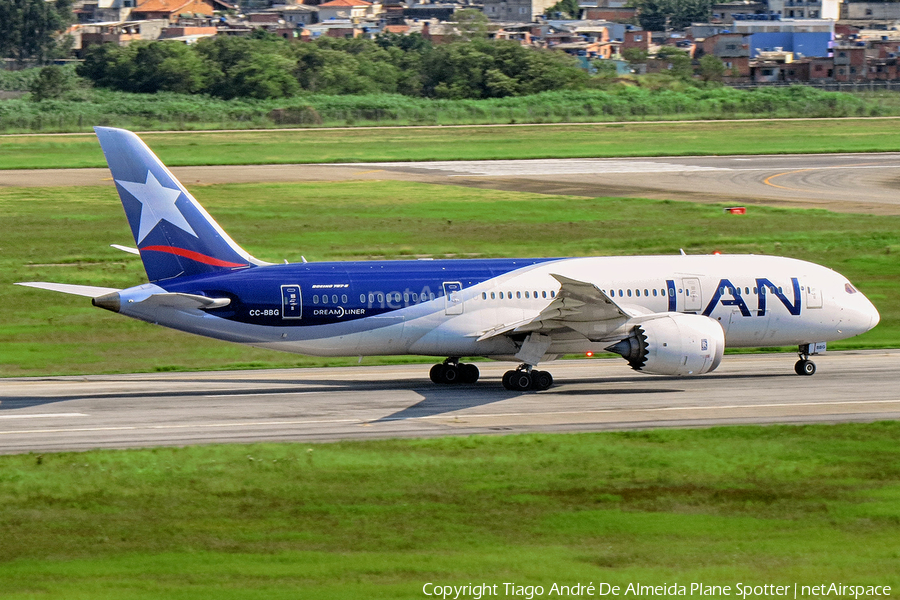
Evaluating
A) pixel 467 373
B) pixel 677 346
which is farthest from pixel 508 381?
pixel 677 346

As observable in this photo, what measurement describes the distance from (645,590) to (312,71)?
160 metres

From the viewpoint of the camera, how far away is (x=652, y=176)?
92750 mm

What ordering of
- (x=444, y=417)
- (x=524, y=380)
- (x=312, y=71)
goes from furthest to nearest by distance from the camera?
(x=312, y=71), (x=524, y=380), (x=444, y=417)

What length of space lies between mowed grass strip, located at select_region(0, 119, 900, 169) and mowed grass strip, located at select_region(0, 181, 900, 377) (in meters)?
19.6

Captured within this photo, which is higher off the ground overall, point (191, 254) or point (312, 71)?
point (312, 71)

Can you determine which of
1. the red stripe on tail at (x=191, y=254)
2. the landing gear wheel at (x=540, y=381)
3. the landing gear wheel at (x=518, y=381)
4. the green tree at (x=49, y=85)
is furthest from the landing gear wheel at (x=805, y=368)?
the green tree at (x=49, y=85)

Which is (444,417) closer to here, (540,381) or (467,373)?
(540,381)

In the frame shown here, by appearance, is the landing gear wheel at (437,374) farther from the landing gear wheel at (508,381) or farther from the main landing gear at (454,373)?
the landing gear wheel at (508,381)

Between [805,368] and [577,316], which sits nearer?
[577,316]

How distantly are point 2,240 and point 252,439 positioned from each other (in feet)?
140

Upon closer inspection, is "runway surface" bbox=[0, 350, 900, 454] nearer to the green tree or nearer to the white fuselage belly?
the white fuselage belly

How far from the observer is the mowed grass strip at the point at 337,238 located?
46.9m

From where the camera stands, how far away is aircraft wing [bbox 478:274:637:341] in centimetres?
3638

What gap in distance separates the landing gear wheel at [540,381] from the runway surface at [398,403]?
0.27 meters
